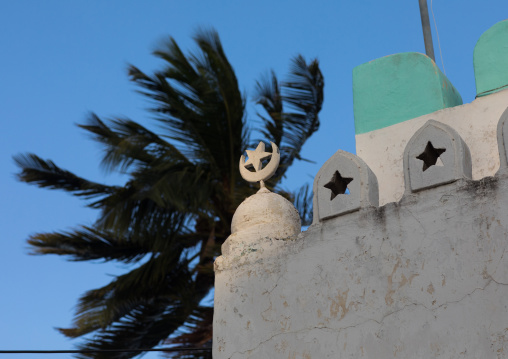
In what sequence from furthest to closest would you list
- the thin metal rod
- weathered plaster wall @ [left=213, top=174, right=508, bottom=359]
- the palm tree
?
the palm tree, the thin metal rod, weathered plaster wall @ [left=213, top=174, right=508, bottom=359]

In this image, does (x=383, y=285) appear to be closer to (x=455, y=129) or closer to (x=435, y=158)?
(x=435, y=158)

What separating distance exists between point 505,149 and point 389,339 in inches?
45.4

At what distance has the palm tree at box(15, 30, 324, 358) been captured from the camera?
1153 centimetres

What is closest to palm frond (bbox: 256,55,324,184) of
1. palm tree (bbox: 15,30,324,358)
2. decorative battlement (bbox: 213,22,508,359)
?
palm tree (bbox: 15,30,324,358)

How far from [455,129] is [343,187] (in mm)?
1139

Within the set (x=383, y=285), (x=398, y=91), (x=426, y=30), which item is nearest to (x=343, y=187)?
(x=383, y=285)

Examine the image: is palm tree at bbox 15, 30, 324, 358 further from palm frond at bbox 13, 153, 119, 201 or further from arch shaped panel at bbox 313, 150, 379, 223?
arch shaped panel at bbox 313, 150, 379, 223

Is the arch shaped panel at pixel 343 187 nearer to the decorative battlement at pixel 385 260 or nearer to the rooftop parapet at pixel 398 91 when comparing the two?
the decorative battlement at pixel 385 260

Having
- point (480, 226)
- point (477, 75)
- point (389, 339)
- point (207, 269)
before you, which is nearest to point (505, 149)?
point (480, 226)

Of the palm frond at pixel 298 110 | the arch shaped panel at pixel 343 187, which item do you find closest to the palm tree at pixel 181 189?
the palm frond at pixel 298 110

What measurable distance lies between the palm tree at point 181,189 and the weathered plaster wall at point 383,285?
6.43m

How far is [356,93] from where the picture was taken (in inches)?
237

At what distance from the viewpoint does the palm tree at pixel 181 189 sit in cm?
1153

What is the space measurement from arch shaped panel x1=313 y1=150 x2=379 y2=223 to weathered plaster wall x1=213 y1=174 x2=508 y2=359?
61 millimetres
